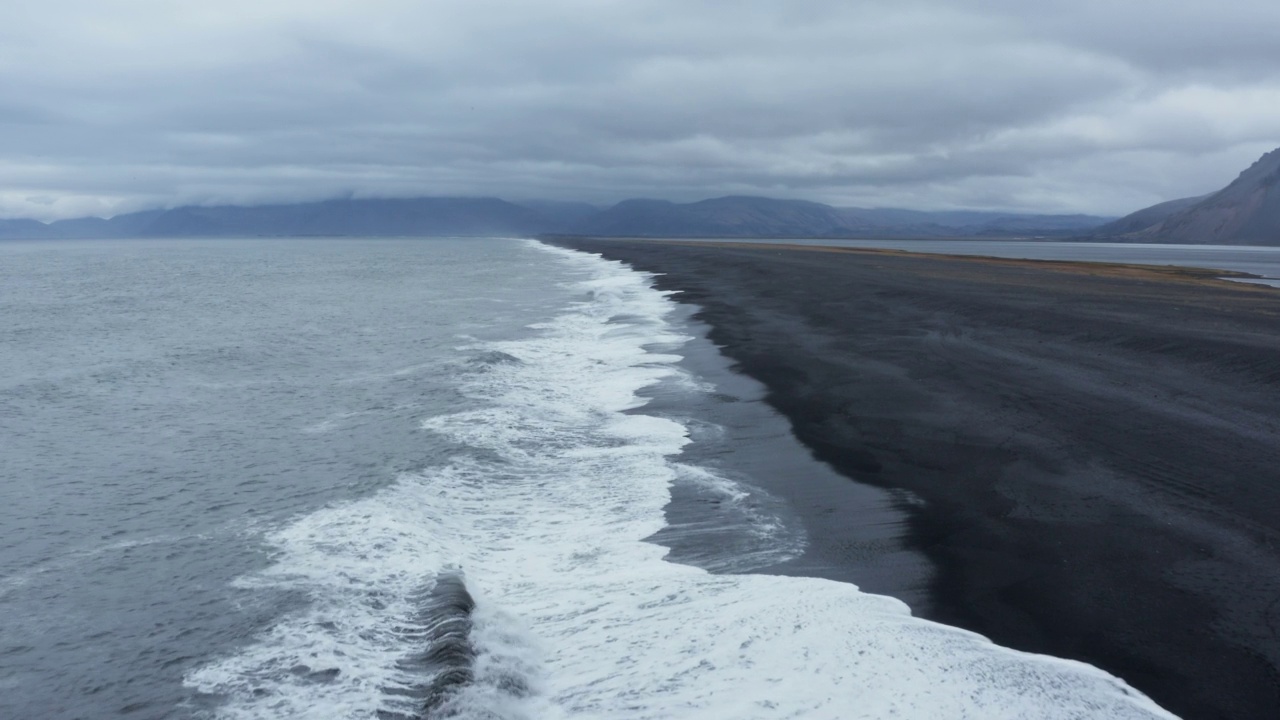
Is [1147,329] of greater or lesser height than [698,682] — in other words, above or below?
above

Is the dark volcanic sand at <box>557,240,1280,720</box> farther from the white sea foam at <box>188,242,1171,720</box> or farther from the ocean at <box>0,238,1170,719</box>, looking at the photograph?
the white sea foam at <box>188,242,1171,720</box>

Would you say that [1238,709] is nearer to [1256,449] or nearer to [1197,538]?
[1197,538]

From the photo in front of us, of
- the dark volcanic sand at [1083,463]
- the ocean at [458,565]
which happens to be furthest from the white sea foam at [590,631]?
the dark volcanic sand at [1083,463]

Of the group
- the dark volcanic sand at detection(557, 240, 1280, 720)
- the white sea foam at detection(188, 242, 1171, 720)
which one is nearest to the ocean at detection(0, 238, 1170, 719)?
the white sea foam at detection(188, 242, 1171, 720)

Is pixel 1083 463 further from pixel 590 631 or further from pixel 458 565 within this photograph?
pixel 458 565

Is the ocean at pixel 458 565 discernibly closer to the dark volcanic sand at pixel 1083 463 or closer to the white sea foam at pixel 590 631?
the white sea foam at pixel 590 631

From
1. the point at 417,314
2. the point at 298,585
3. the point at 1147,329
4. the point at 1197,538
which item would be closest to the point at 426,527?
the point at 298,585
